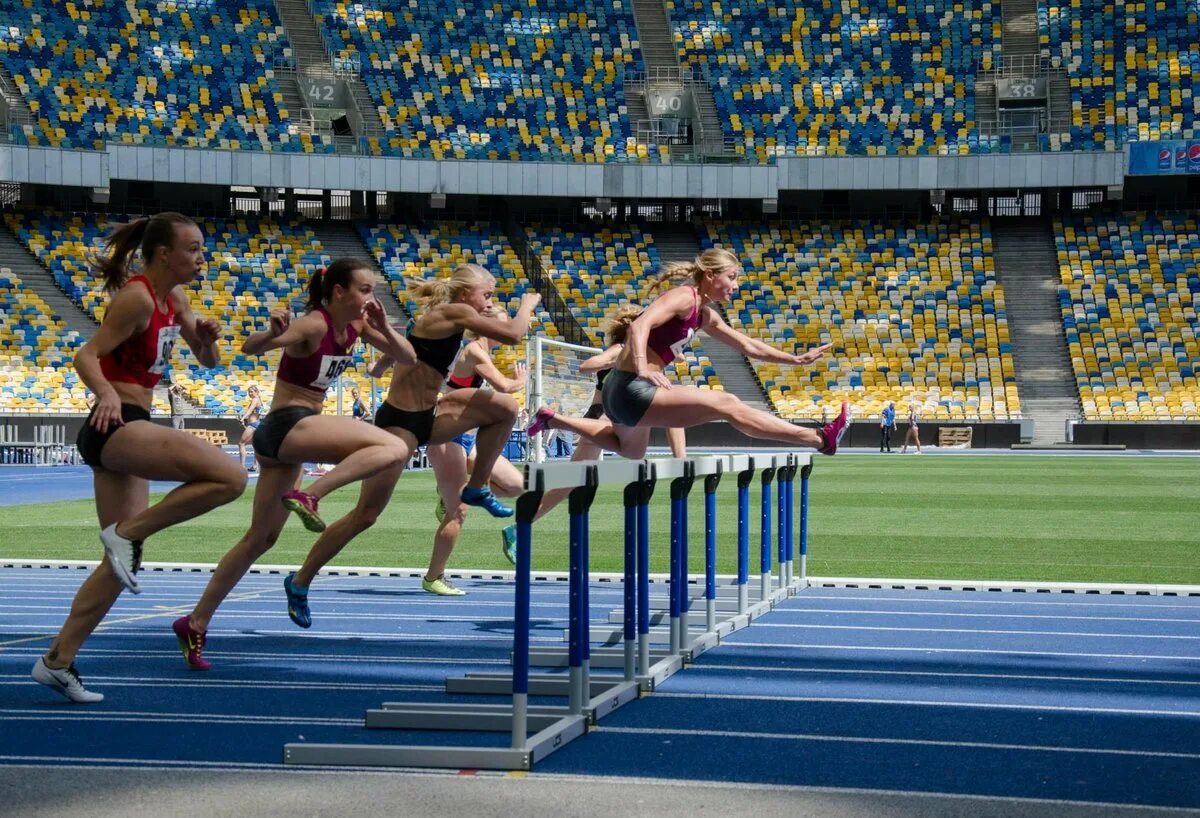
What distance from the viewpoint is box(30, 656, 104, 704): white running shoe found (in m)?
6.11

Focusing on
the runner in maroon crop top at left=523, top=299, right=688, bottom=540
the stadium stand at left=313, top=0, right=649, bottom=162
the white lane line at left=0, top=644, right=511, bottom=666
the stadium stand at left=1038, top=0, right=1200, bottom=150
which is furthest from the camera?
the stadium stand at left=313, top=0, right=649, bottom=162

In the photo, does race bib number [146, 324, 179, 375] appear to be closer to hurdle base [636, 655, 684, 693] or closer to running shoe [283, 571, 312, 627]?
running shoe [283, 571, 312, 627]

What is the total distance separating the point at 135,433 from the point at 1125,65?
158 feet

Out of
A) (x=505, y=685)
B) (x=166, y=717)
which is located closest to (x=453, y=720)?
(x=505, y=685)

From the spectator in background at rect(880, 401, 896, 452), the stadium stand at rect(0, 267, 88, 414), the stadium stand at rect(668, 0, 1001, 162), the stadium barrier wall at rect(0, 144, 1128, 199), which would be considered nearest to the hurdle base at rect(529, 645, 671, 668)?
the stadium stand at rect(0, 267, 88, 414)

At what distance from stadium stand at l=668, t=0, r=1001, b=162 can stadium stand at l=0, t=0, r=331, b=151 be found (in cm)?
1383

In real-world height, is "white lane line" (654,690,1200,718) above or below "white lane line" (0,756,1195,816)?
below

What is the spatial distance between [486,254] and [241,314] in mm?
8652

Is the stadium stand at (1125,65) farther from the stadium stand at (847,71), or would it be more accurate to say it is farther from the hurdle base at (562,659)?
the hurdle base at (562,659)

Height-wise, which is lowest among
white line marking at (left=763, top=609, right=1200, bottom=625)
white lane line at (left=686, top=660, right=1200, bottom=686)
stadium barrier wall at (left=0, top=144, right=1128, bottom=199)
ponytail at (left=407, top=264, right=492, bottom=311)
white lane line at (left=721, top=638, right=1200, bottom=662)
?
white line marking at (left=763, top=609, right=1200, bottom=625)

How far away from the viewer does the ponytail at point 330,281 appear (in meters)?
6.95

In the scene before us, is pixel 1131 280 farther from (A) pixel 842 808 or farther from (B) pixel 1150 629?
(A) pixel 842 808

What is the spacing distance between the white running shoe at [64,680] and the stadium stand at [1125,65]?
4571cm

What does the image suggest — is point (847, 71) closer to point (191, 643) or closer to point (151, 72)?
point (151, 72)
